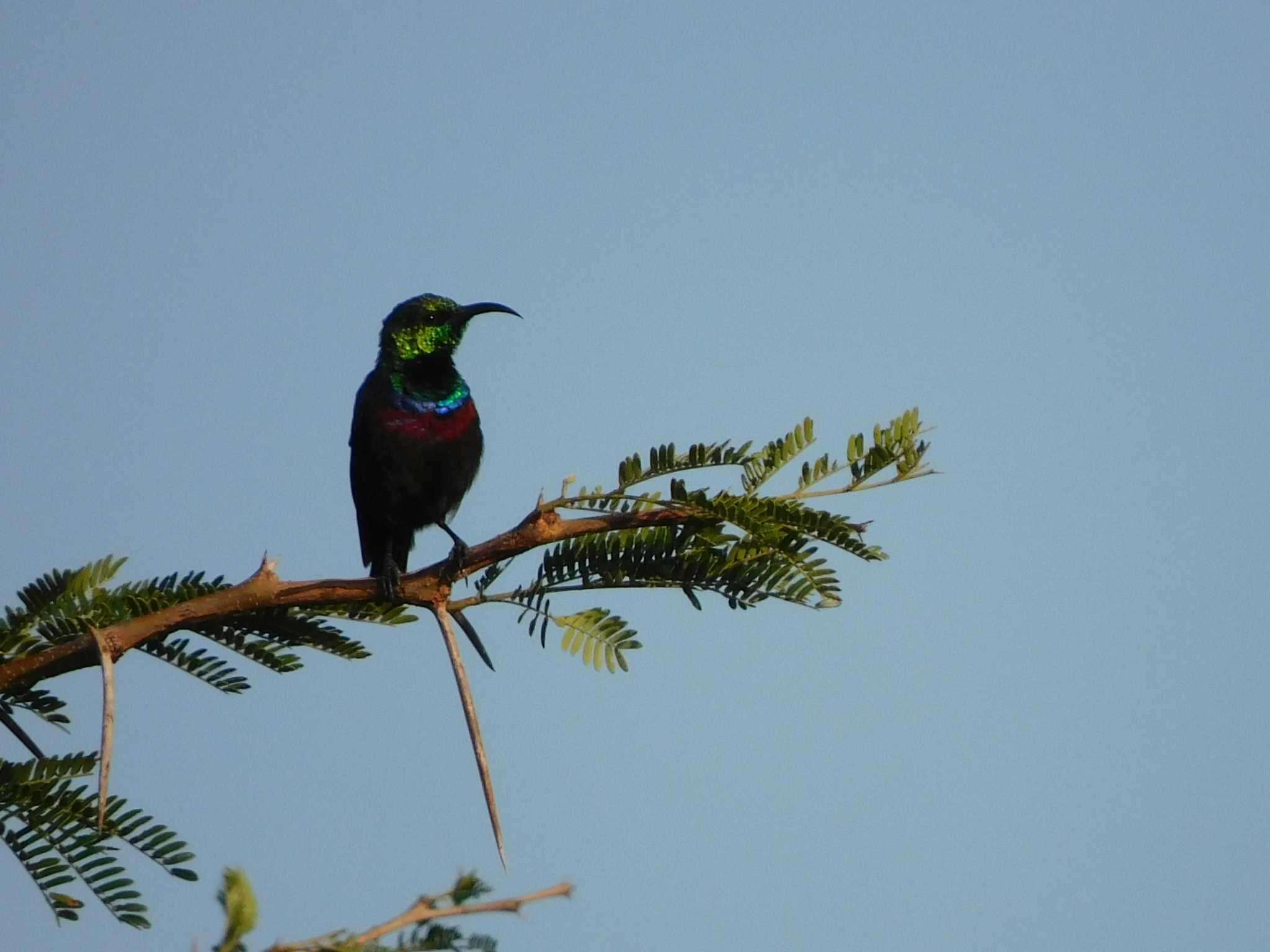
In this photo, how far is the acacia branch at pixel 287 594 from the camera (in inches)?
129

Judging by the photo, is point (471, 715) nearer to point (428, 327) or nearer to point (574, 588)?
point (574, 588)

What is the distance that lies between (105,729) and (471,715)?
2.39 feet

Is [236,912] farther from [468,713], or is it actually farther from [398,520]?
[398,520]

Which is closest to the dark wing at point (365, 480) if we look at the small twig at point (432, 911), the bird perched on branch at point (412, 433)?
the bird perched on branch at point (412, 433)

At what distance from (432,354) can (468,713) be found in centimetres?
430

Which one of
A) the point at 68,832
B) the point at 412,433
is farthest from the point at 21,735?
the point at 412,433

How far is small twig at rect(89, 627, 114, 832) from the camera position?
9.20 feet

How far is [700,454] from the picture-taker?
3.69 meters

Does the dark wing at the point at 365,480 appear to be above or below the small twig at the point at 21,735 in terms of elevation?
above

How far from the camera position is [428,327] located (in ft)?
24.2

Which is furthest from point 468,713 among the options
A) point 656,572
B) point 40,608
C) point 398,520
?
point 398,520

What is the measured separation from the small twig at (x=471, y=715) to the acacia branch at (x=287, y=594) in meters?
0.08

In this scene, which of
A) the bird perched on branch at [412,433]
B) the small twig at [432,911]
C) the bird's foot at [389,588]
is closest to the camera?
the small twig at [432,911]

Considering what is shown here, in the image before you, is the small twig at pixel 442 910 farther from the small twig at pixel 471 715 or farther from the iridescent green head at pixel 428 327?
the iridescent green head at pixel 428 327
